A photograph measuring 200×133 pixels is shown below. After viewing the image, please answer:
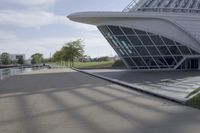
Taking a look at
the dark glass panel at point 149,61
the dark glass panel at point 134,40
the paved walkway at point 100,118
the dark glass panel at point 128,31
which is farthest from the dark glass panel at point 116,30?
the paved walkway at point 100,118

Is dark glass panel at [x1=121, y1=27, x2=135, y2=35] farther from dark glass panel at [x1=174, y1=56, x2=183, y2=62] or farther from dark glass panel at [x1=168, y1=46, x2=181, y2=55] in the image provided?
dark glass panel at [x1=174, y1=56, x2=183, y2=62]

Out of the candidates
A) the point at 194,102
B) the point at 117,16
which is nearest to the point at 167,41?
the point at 117,16

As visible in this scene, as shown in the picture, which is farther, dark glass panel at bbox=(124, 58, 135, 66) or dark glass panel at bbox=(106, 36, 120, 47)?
dark glass panel at bbox=(124, 58, 135, 66)

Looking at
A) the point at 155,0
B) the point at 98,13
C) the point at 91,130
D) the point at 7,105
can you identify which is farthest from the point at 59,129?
the point at 155,0

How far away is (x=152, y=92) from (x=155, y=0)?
33316mm

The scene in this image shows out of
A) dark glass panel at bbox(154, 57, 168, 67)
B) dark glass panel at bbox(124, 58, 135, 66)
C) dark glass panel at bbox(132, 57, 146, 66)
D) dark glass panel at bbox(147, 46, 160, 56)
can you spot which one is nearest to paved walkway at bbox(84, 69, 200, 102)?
dark glass panel at bbox(147, 46, 160, 56)

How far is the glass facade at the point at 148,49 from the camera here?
146ft

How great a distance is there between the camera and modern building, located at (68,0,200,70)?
143 feet

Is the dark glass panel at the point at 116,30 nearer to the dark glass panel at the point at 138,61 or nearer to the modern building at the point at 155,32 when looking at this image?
the modern building at the point at 155,32

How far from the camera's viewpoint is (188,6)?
47812 millimetres

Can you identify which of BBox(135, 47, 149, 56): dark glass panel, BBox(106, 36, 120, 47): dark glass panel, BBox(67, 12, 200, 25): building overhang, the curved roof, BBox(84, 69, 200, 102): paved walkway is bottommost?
BBox(84, 69, 200, 102): paved walkway

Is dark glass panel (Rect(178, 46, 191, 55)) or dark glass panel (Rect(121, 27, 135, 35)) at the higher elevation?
dark glass panel (Rect(121, 27, 135, 35))

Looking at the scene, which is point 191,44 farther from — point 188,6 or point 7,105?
point 7,105

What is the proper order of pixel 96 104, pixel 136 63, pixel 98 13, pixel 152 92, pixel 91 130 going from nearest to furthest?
pixel 91 130 < pixel 96 104 < pixel 152 92 < pixel 98 13 < pixel 136 63
